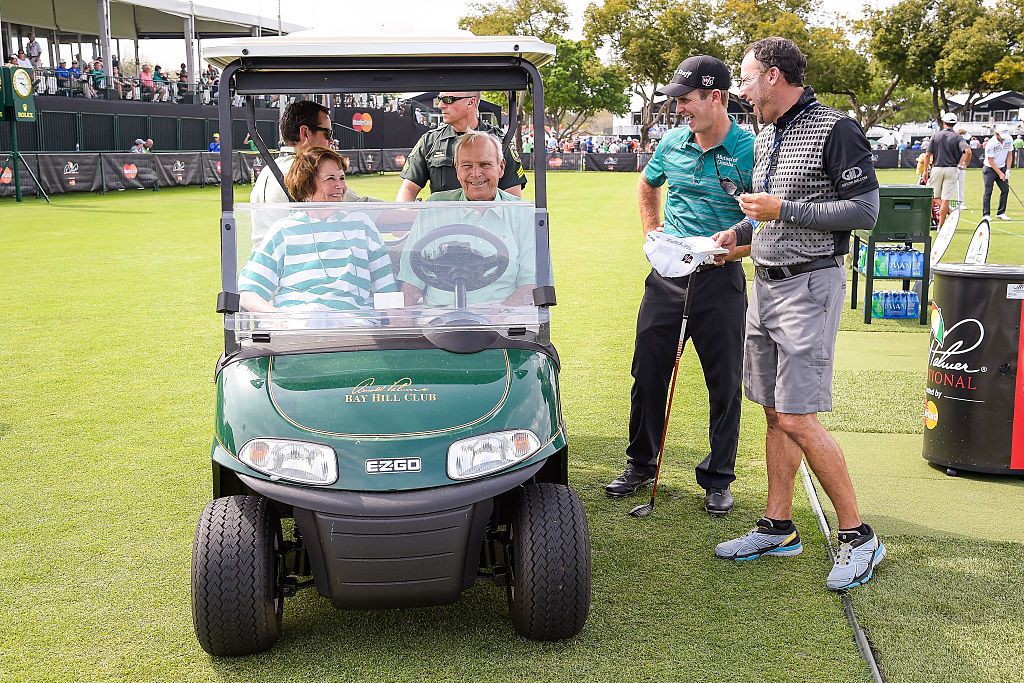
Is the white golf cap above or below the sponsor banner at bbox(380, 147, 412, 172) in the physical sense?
below

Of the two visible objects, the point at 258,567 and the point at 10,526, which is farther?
the point at 10,526

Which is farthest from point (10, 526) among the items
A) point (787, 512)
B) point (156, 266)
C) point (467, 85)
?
point (156, 266)

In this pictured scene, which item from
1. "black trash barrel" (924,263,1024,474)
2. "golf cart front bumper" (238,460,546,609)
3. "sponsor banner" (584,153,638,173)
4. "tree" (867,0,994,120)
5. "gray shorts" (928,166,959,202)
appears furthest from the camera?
"tree" (867,0,994,120)

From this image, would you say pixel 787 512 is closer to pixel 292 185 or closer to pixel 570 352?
pixel 292 185

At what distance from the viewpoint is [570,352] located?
7.27 meters

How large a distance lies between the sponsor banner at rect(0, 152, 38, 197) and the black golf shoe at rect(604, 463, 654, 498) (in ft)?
68.2

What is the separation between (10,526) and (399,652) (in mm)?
1954

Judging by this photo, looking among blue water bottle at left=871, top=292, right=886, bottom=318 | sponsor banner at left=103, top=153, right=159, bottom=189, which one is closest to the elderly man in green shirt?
blue water bottle at left=871, top=292, right=886, bottom=318

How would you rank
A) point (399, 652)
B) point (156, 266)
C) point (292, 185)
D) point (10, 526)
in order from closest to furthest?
1. point (399, 652)
2. point (292, 185)
3. point (10, 526)
4. point (156, 266)

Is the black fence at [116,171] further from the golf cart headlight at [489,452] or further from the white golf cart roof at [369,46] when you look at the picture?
the golf cart headlight at [489,452]

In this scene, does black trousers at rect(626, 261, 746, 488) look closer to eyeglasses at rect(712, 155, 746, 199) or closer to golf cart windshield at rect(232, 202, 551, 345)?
eyeglasses at rect(712, 155, 746, 199)

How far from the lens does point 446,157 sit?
4902 mm

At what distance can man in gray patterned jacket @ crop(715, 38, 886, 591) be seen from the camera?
3408 millimetres

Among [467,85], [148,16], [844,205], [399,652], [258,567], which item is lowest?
[399,652]
